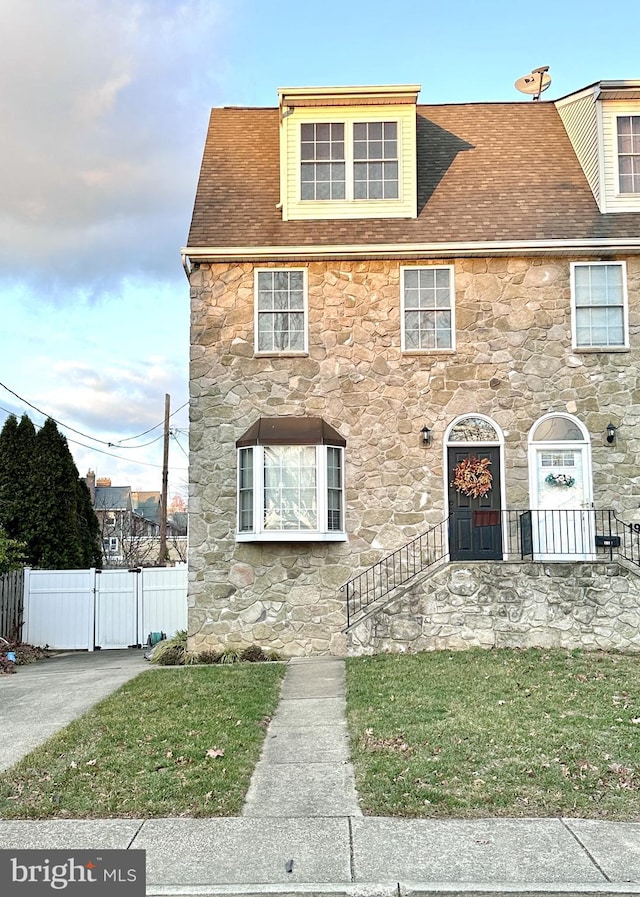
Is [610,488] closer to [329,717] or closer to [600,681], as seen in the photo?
[600,681]

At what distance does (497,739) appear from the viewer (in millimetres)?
7086

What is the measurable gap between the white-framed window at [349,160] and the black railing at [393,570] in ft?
20.7

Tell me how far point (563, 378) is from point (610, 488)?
6.63ft

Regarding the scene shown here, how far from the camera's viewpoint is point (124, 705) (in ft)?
29.8

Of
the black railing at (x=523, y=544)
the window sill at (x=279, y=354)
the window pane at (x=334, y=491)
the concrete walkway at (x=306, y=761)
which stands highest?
the window sill at (x=279, y=354)

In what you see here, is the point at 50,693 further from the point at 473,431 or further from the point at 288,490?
the point at 473,431

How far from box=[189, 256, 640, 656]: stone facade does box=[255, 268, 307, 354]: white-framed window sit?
167 mm

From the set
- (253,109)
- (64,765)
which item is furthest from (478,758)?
(253,109)

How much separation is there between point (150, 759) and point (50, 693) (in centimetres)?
437

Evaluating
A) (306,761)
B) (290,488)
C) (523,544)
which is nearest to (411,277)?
(290,488)

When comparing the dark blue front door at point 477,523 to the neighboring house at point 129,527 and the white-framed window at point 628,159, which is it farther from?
the neighboring house at point 129,527

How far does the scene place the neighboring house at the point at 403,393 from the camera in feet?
43.1

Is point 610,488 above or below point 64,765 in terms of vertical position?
above

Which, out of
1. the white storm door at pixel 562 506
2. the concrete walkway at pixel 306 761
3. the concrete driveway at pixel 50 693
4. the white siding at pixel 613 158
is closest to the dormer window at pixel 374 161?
the white siding at pixel 613 158
